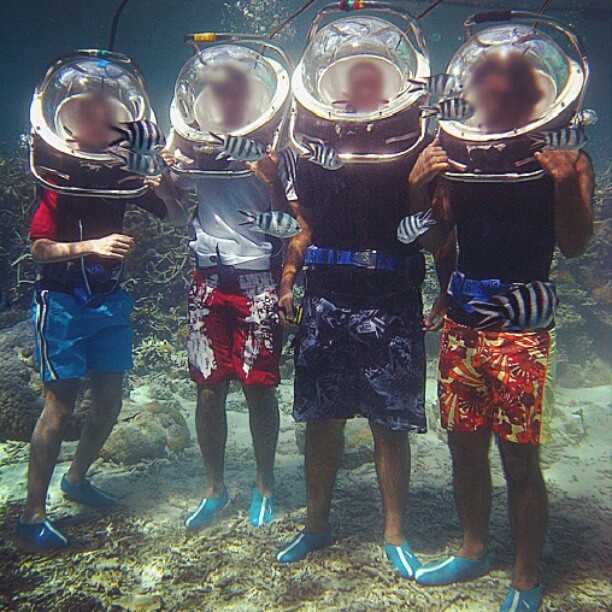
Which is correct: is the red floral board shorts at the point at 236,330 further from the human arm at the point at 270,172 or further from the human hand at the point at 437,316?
the human hand at the point at 437,316

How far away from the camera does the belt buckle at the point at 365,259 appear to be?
122 inches

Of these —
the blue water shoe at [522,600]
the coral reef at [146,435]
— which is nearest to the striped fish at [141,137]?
the coral reef at [146,435]

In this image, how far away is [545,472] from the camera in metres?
4.96

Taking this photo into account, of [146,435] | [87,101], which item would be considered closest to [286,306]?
[87,101]

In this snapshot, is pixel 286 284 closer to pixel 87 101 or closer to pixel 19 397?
pixel 87 101

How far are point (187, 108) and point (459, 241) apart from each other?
2111mm

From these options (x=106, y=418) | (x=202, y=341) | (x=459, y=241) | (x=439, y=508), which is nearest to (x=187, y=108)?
(x=202, y=341)

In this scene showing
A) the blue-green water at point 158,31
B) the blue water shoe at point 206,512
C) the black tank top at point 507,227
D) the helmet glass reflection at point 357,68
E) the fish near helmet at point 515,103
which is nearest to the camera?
the fish near helmet at point 515,103

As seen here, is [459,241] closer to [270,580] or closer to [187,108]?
[187,108]

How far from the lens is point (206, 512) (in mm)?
3877

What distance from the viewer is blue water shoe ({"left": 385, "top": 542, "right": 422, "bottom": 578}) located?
10.7ft

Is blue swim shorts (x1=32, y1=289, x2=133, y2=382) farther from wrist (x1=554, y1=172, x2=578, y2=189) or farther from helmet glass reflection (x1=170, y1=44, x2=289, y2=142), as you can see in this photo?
wrist (x1=554, y1=172, x2=578, y2=189)

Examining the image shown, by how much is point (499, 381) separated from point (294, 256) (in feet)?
5.11

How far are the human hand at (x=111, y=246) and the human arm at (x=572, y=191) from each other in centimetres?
255
